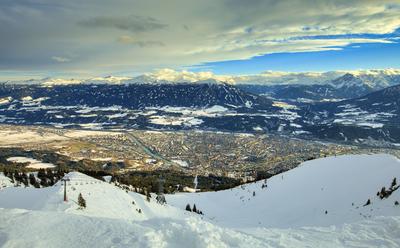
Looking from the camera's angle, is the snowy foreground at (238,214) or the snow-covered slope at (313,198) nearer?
the snowy foreground at (238,214)

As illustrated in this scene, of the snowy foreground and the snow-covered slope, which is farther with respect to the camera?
the snow-covered slope

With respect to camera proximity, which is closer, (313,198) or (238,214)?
(313,198)

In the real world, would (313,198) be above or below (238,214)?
above

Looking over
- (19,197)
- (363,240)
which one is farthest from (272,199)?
(363,240)
